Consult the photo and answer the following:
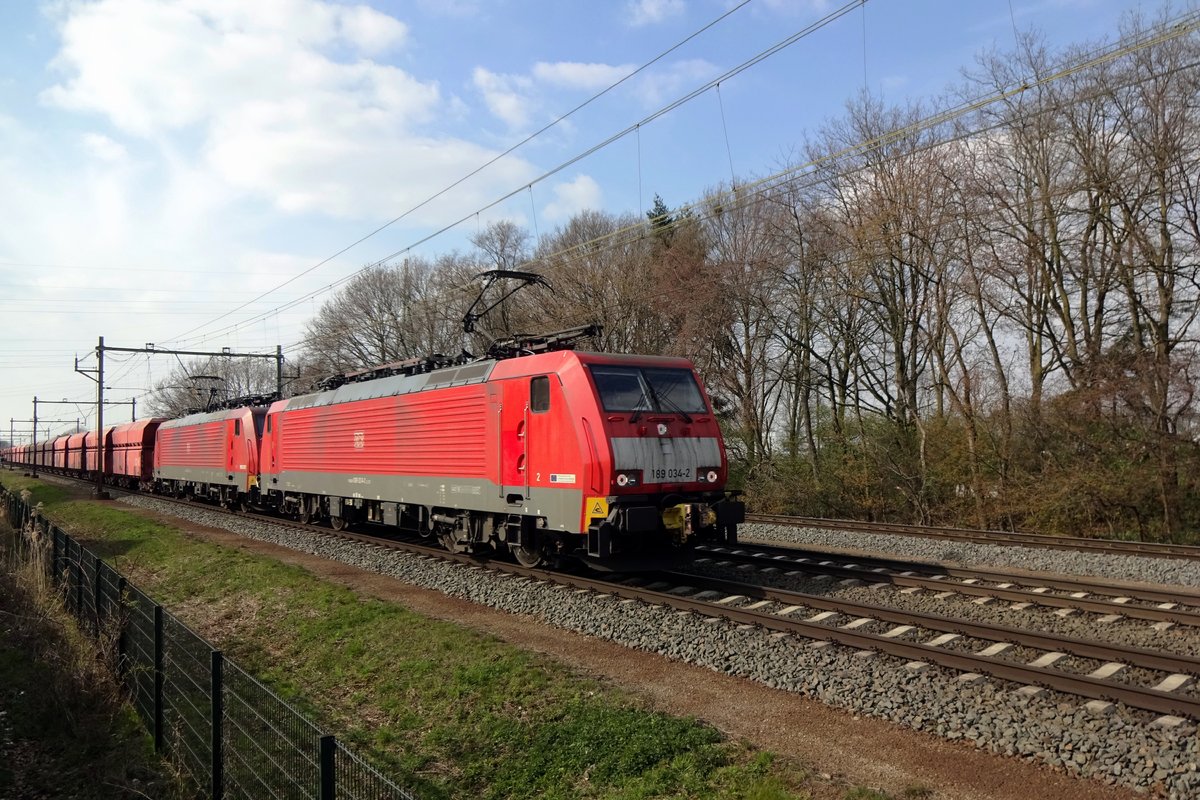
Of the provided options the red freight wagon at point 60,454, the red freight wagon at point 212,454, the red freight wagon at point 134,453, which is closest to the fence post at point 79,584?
the red freight wagon at point 212,454

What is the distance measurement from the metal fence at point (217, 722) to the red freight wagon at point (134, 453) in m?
32.1

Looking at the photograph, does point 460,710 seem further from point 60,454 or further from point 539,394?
point 60,454

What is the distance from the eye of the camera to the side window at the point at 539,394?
37.6 feet

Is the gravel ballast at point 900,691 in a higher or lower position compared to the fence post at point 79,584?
lower

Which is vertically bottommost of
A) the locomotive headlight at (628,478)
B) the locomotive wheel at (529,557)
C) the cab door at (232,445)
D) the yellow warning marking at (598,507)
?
the locomotive wheel at (529,557)

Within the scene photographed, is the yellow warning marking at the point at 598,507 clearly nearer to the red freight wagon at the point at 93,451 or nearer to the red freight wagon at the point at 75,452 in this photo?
the red freight wagon at the point at 93,451

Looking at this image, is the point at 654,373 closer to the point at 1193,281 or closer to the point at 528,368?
the point at 528,368

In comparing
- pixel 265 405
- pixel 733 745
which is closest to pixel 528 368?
pixel 733 745

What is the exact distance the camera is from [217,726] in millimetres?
5340

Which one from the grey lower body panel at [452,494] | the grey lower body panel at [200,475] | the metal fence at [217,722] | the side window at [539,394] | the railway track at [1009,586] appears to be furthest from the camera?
the grey lower body panel at [200,475]

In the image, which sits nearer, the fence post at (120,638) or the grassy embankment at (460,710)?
the grassy embankment at (460,710)

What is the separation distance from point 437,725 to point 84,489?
41.6m

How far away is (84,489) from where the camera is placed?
1578 inches

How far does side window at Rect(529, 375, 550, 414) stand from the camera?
11445mm
